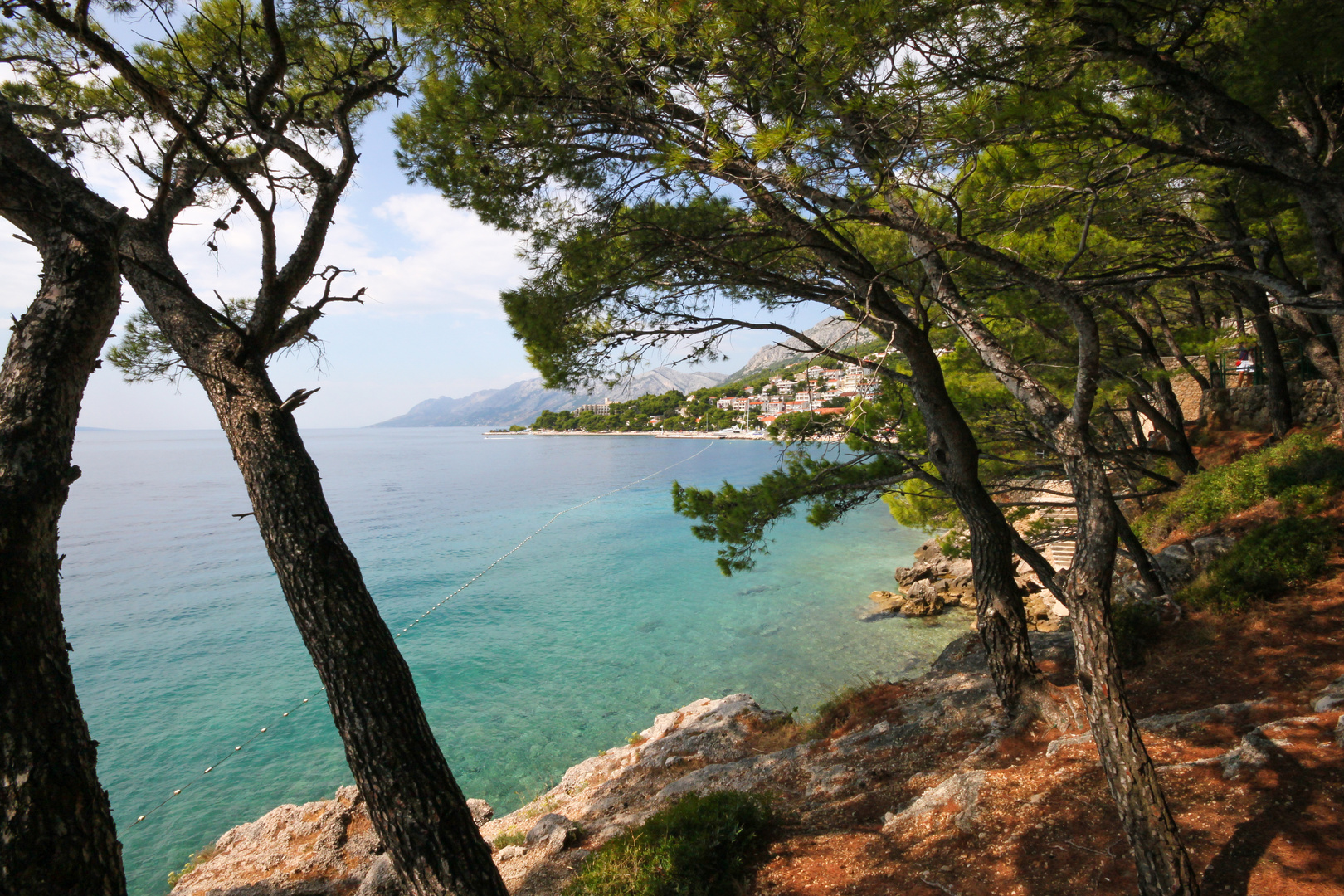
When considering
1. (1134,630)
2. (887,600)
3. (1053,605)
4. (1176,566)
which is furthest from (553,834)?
(887,600)

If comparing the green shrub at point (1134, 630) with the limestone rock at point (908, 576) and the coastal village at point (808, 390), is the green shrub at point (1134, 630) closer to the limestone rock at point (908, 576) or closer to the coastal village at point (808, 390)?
the coastal village at point (808, 390)

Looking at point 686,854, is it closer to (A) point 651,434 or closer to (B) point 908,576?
(B) point 908,576

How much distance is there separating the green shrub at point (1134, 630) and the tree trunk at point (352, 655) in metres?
5.52

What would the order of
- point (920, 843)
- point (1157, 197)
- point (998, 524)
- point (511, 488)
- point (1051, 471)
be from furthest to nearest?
1. point (511, 488)
2. point (1051, 471)
3. point (1157, 197)
4. point (998, 524)
5. point (920, 843)

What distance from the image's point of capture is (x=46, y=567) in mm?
1906

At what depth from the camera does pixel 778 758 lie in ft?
18.5

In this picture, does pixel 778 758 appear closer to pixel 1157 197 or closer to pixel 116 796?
pixel 1157 197

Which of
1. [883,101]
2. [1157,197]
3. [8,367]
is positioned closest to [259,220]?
[8,367]

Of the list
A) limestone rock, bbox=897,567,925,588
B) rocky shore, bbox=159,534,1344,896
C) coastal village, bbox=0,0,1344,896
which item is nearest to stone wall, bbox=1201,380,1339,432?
coastal village, bbox=0,0,1344,896

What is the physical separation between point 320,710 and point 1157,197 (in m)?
13.8

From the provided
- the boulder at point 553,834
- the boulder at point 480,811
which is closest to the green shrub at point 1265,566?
the boulder at point 553,834

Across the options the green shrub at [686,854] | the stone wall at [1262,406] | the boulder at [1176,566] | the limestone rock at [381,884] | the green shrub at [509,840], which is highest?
the stone wall at [1262,406]

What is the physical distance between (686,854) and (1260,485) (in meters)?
8.67

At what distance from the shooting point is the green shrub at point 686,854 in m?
3.32
